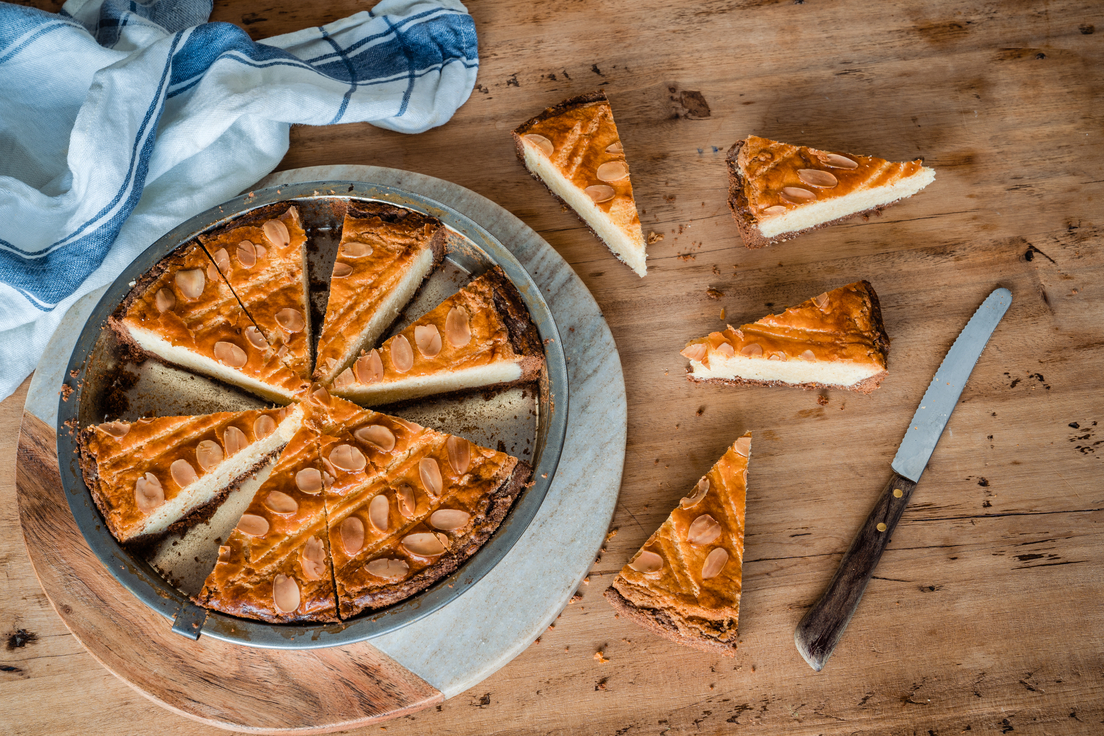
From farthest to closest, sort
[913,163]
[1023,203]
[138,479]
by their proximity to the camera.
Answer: [1023,203] → [913,163] → [138,479]

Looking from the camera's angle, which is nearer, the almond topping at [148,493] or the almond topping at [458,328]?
the almond topping at [148,493]

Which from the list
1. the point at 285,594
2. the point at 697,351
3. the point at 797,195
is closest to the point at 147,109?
the point at 285,594

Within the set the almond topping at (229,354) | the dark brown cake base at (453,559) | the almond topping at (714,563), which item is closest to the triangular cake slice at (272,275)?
the almond topping at (229,354)

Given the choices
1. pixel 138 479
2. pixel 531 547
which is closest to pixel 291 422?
pixel 138 479

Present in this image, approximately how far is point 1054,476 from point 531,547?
2780 mm

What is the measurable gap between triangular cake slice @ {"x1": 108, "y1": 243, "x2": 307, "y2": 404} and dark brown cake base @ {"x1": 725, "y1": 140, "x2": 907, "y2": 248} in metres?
2.51

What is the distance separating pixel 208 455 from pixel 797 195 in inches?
130

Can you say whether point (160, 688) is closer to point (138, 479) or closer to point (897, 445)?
point (138, 479)

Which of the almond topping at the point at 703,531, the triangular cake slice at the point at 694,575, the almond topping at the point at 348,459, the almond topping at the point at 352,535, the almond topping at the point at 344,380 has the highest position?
the almond topping at the point at 344,380

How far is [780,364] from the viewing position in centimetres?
347

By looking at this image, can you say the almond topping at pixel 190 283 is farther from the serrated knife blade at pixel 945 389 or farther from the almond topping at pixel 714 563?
the serrated knife blade at pixel 945 389

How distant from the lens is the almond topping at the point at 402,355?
130 inches

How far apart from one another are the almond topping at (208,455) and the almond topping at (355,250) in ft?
3.78

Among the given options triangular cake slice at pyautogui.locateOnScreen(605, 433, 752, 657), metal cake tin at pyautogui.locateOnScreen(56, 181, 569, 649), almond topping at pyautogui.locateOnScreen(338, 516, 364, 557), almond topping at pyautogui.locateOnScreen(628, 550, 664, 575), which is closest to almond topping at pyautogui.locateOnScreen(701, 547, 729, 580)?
triangular cake slice at pyautogui.locateOnScreen(605, 433, 752, 657)
